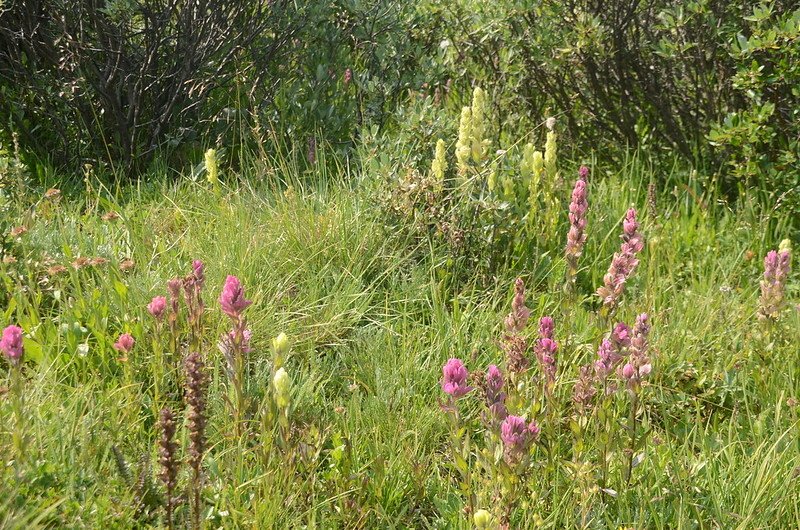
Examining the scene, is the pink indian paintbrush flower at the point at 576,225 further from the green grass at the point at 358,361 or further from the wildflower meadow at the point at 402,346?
the green grass at the point at 358,361

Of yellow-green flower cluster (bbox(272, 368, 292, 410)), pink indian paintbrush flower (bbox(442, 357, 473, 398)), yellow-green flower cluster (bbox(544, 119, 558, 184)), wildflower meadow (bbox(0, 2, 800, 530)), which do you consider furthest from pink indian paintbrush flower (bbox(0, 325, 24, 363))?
yellow-green flower cluster (bbox(544, 119, 558, 184))

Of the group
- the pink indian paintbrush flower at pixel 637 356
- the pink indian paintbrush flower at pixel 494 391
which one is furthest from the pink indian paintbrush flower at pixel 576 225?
the pink indian paintbrush flower at pixel 494 391

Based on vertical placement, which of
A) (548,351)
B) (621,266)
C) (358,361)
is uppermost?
(621,266)

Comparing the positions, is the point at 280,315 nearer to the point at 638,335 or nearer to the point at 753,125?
the point at 638,335

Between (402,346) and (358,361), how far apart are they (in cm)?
15

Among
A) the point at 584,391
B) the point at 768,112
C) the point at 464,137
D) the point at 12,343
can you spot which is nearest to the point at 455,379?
the point at 584,391

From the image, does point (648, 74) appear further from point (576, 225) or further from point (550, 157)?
point (576, 225)

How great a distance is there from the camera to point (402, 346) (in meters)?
2.91

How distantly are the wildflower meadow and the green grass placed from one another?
0.01 meters

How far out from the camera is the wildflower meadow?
6.92 ft

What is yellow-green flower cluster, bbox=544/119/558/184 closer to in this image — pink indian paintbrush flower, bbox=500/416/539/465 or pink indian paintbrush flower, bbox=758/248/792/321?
pink indian paintbrush flower, bbox=758/248/792/321

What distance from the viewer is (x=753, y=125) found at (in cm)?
388

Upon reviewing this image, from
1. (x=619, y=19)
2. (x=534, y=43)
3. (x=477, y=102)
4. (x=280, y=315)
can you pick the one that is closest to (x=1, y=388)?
(x=280, y=315)

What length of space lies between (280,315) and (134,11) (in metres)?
2.12
